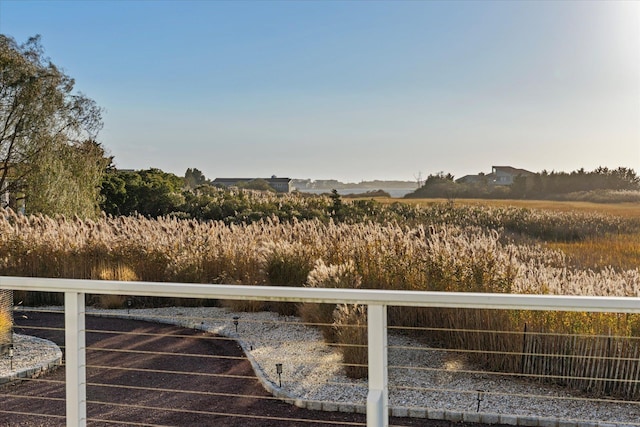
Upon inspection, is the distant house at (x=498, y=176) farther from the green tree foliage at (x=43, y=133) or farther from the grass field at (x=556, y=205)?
the green tree foliage at (x=43, y=133)

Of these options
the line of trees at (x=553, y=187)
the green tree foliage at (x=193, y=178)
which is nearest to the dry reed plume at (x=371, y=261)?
the line of trees at (x=553, y=187)

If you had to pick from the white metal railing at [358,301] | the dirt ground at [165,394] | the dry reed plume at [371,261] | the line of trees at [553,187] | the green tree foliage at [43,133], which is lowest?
the dirt ground at [165,394]

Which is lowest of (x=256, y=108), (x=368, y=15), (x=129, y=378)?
(x=129, y=378)

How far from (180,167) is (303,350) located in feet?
15.8

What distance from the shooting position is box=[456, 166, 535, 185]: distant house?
6.97 m

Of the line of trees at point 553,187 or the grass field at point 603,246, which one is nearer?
the grass field at point 603,246

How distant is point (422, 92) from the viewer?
7.49 m

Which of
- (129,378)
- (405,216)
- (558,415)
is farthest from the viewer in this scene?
(405,216)

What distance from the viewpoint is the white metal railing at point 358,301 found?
47.3 inches

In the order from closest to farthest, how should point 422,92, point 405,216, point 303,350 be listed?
point 303,350 < point 405,216 < point 422,92

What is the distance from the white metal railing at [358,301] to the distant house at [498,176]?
6.01m

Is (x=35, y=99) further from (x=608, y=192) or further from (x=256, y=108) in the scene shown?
(x=608, y=192)

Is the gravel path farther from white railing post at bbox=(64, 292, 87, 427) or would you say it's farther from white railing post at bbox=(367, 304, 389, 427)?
white railing post at bbox=(367, 304, 389, 427)

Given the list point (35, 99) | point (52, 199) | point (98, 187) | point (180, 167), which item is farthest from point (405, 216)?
point (35, 99)
